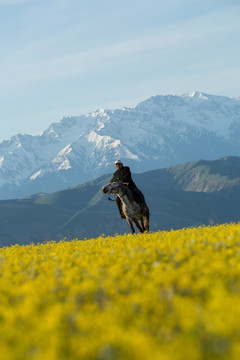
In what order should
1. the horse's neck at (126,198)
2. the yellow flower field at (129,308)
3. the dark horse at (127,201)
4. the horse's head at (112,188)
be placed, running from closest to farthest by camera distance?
the yellow flower field at (129,308), the horse's head at (112,188), the dark horse at (127,201), the horse's neck at (126,198)

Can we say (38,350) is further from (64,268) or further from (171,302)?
(64,268)

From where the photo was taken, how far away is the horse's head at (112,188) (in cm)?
2431

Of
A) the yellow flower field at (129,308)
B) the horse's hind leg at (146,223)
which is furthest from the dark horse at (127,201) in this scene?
the yellow flower field at (129,308)

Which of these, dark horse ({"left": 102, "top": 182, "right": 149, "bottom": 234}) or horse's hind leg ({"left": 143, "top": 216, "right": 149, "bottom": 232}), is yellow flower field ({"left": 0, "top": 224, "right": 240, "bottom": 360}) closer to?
Answer: dark horse ({"left": 102, "top": 182, "right": 149, "bottom": 234})

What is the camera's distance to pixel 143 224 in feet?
85.7

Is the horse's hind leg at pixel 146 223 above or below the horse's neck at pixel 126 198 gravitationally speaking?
below

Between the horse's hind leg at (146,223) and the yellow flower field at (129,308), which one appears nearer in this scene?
the yellow flower field at (129,308)

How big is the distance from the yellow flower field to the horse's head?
1196 centimetres

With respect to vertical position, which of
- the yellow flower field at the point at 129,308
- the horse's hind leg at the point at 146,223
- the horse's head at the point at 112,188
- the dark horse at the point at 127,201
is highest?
the yellow flower field at the point at 129,308

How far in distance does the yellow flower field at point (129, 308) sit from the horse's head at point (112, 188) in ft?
39.2

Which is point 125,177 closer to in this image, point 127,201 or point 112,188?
point 112,188

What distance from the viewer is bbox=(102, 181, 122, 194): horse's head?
24312 millimetres

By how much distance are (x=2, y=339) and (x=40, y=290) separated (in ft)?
8.25

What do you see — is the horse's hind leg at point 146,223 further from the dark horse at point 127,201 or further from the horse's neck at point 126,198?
the horse's neck at point 126,198
